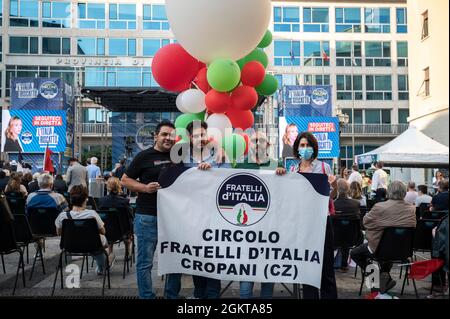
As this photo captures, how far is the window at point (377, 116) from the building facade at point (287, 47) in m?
0.09

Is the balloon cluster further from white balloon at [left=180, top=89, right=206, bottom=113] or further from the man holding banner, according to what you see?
the man holding banner

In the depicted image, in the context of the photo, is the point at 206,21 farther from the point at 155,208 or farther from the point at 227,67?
the point at 155,208

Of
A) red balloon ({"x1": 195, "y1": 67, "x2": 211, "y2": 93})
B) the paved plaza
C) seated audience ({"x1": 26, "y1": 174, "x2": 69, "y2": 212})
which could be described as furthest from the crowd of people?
seated audience ({"x1": 26, "y1": 174, "x2": 69, "y2": 212})

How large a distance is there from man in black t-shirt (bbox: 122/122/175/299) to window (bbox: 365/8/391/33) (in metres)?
40.4

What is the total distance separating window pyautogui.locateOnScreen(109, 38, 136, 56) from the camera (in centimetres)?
3756

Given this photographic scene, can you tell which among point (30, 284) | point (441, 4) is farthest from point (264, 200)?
point (30, 284)

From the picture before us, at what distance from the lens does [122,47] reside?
37.8 meters

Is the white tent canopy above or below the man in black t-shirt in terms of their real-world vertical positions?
above

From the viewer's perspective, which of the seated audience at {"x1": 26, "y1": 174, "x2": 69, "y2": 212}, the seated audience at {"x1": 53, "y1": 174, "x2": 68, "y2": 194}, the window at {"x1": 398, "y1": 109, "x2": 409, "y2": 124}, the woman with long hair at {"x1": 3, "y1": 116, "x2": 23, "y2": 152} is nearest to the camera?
the seated audience at {"x1": 26, "y1": 174, "x2": 69, "y2": 212}

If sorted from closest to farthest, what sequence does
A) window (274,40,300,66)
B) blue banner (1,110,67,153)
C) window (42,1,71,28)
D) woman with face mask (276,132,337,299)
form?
woman with face mask (276,132,337,299)
blue banner (1,110,67,153)
window (42,1,71,28)
window (274,40,300,66)

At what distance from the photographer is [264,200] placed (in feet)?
13.1

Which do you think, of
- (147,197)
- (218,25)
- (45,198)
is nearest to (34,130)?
(45,198)

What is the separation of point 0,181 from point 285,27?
110ft

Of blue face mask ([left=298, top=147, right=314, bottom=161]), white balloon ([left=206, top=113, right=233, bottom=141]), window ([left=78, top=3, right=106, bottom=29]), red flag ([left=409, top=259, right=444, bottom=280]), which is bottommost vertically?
red flag ([left=409, top=259, right=444, bottom=280])
